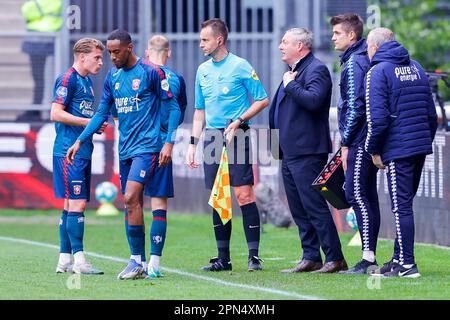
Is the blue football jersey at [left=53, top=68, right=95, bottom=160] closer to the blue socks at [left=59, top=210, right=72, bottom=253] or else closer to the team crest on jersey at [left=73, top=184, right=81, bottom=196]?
the team crest on jersey at [left=73, top=184, right=81, bottom=196]

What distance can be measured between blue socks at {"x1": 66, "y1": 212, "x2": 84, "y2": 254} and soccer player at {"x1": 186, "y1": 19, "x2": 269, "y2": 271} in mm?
1052

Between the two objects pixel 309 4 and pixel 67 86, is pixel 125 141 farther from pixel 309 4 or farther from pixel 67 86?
pixel 309 4

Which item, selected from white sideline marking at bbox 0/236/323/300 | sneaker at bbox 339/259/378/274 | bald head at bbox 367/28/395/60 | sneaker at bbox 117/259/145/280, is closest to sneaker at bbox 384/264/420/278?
sneaker at bbox 339/259/378/274

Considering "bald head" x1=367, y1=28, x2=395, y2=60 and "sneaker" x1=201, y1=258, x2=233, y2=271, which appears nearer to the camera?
"bald head" x1=367, y1=28, x2=395, y2=60

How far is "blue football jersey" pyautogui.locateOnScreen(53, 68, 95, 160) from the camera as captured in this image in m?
10.5

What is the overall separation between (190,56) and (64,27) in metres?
2.28

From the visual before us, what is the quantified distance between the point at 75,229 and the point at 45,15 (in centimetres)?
1050

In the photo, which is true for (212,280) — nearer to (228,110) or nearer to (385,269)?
(385,269)

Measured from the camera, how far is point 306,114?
34.0 feet

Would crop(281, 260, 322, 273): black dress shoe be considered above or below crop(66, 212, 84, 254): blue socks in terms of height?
below

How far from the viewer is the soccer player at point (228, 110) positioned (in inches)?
417

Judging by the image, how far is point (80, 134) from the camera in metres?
10.5

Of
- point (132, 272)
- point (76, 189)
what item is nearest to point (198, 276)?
point (132, 272)

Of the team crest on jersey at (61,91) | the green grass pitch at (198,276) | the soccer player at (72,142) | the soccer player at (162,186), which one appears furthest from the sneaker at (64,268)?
the team crest on jersey at (61,91)
